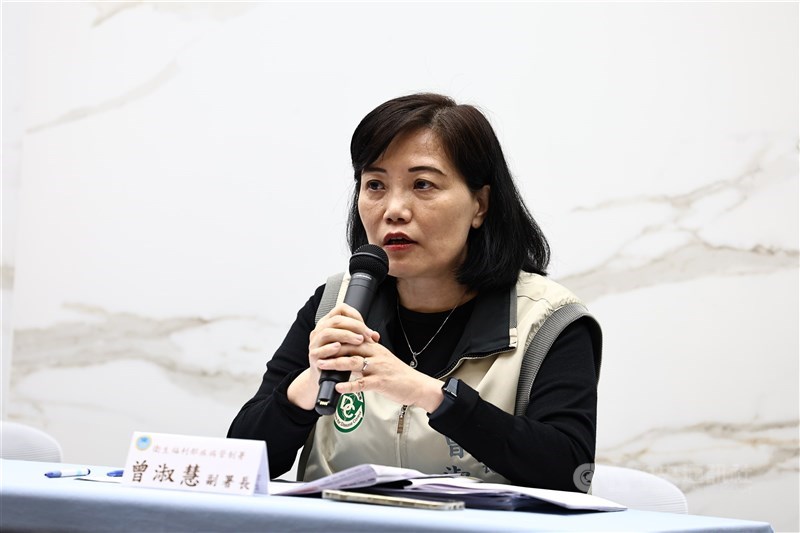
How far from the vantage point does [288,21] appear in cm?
305

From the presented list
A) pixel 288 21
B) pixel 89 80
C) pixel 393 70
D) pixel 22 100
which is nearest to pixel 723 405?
pixel 393 70

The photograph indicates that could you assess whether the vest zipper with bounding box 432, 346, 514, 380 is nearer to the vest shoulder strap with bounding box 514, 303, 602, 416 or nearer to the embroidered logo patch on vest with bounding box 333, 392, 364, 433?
the vest shoulder strap with bounding box 514, 303, 602, 416

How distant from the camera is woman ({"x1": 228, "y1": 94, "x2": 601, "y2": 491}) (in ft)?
4.88

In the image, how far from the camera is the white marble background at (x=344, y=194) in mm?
2760

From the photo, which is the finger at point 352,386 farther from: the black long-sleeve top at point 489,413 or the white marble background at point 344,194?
the white marble background at point 344,194

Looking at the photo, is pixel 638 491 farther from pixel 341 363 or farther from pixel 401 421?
pixel 341 363

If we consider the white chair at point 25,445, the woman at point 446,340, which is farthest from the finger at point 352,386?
the white chair at point 25,445

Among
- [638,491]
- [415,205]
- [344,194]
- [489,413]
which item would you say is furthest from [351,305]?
[344,194]

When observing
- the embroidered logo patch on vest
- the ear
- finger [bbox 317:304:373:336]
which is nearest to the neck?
the ear

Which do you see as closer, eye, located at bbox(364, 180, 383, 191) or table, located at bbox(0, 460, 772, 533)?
table, located at bbox(0, 460, 772, 533)

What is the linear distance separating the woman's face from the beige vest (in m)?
0.20

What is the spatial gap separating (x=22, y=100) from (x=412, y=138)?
1908 millimetres

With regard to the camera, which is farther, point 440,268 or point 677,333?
point 677,333

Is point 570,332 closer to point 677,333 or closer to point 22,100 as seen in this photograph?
point 677,333
